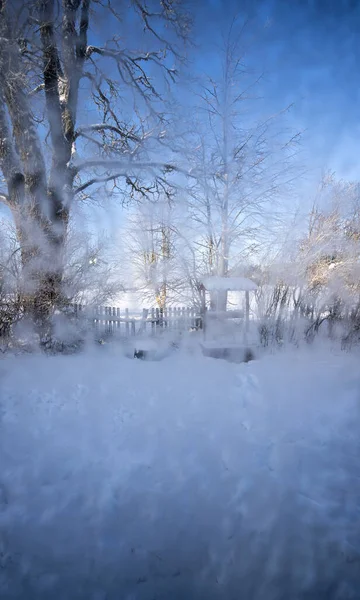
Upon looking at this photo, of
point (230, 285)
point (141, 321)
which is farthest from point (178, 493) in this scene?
point (141, 321)

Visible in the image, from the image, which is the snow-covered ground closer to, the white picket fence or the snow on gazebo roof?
the snow on gazebo roof

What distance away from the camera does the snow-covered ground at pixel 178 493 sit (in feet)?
4.46

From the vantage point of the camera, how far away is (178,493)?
1874 millimetres

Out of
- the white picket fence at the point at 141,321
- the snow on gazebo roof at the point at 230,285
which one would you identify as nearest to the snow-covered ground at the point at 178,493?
the snow on gazebo roof at the point at 230,285

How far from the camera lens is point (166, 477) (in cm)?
202

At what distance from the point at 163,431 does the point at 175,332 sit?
4.75 metres

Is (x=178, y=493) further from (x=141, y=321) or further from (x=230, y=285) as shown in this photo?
(x=141, y=321)

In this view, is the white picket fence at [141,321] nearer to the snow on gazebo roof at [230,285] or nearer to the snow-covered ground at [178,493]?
the snow on gazebo roof at [230,285]

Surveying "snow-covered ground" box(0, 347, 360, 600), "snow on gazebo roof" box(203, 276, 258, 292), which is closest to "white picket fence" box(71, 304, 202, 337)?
"snow on gazebo roof" box(203, 276, 258, 292)

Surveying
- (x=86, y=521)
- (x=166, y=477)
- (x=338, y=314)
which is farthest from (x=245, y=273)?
(x=86, y=521)

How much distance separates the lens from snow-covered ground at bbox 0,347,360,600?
1.36 metres

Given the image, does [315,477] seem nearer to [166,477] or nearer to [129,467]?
[166,477]

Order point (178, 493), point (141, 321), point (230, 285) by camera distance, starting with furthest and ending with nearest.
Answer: point (141, 321)
point (230, 285)
point (178, 493)

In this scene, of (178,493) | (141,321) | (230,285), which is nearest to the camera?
(178,493)
